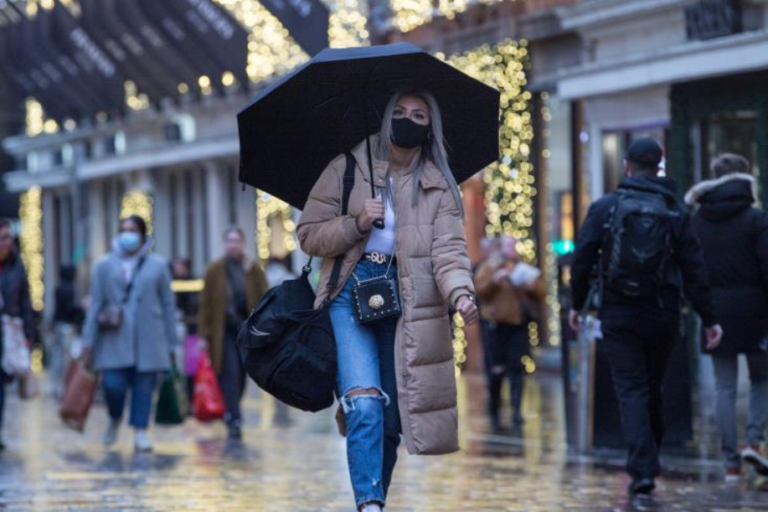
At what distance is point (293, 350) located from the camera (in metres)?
7.86

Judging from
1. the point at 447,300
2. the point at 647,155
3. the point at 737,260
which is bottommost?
the point at 447,300

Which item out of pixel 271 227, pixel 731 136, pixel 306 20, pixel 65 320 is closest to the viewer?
pixel 731 136

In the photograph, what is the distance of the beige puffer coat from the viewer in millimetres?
7754

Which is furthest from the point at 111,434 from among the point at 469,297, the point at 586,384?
the point at 469,297

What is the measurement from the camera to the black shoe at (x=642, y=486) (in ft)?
33.9

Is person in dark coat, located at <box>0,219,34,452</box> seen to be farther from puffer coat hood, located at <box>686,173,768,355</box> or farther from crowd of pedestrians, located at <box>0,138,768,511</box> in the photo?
puffer coat hood, located at <box>686,173,768,355</box>

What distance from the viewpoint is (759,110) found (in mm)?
18766

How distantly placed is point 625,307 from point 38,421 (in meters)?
9.67

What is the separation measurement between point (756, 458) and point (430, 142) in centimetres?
396

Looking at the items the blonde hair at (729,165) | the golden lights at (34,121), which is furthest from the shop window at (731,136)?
the golden lights at (34,121)

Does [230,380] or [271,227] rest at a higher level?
[271,227]

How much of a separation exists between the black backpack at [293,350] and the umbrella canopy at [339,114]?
0.69 meters

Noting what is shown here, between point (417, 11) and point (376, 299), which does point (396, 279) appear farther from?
point (417, 11)

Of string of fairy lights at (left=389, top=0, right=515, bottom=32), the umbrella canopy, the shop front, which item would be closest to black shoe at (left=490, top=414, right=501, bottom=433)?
the shop front
